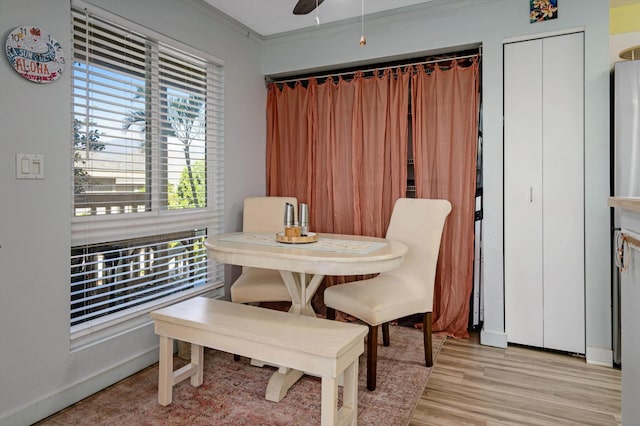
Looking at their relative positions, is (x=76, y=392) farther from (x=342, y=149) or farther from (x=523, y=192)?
(x=523, y=192)

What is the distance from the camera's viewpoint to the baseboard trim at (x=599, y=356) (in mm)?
2633

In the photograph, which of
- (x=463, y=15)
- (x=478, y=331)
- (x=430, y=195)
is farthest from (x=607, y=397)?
(x=463, y=15)

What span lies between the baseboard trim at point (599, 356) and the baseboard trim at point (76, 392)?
2936mm

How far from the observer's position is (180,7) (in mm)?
2854

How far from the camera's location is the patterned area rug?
6.65ft

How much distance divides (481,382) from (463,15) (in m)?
2.59

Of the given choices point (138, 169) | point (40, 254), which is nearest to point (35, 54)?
point (138, 169)

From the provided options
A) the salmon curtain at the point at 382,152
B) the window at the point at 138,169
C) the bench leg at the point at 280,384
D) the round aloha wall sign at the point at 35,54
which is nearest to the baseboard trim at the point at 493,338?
the salmon curtain at the point at 382,152

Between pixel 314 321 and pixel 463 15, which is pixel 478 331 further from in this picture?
pixel 463 15

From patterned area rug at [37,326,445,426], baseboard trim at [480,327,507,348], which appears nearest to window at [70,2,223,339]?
patterned area rug at [37,326,445,426]

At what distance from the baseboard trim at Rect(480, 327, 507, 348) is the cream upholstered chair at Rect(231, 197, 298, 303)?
1509 millimetres

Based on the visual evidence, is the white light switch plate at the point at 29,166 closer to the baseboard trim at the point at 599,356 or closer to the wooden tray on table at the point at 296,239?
the wooden tray on table at the point at 296,239

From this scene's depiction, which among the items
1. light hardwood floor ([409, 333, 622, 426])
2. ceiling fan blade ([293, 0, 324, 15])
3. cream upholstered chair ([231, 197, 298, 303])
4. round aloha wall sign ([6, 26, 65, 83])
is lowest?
light hardwood floor ([409, 333, 622, 426])

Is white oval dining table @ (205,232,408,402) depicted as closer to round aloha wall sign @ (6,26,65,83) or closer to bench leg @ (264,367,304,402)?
bench leg @ (264,367,304,402)
